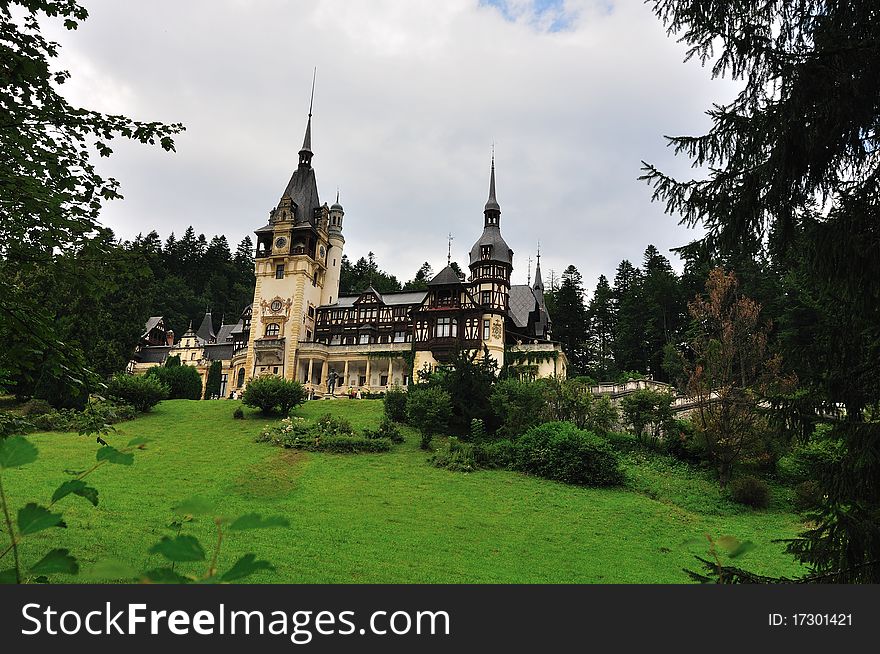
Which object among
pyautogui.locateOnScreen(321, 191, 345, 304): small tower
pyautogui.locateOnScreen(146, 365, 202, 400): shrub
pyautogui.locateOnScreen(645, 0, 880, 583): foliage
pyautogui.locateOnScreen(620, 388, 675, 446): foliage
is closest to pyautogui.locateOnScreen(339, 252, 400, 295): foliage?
pyautogui.locateOnScreen(321, 191, 345, 304): small tower

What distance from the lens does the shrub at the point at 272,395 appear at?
130 ft

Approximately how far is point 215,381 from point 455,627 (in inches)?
2373

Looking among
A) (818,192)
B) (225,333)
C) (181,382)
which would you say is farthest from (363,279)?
(818,192)

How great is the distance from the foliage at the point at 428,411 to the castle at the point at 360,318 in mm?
20056

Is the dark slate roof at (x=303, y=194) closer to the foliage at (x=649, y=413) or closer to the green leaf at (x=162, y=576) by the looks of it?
the foliage at (x=649, y=413)

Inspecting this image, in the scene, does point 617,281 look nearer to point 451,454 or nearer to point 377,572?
point 451,454

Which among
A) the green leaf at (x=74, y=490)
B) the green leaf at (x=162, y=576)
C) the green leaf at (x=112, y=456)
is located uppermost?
the green leaf at (x=112, y=456)

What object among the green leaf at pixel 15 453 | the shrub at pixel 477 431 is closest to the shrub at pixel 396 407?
the shrub at pixel 477 431

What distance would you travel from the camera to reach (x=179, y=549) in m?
1.81

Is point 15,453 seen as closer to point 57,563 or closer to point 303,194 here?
point 57,563

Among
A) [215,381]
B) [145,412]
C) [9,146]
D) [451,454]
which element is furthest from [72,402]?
[9,146]

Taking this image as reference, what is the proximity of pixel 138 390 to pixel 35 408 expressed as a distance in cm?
545

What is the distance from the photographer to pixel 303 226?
64.1 meters

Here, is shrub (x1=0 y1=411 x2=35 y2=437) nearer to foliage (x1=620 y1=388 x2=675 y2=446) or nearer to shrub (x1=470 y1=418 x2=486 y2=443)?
shrub (x1=470 y1=418 x2=486 y2=443)
